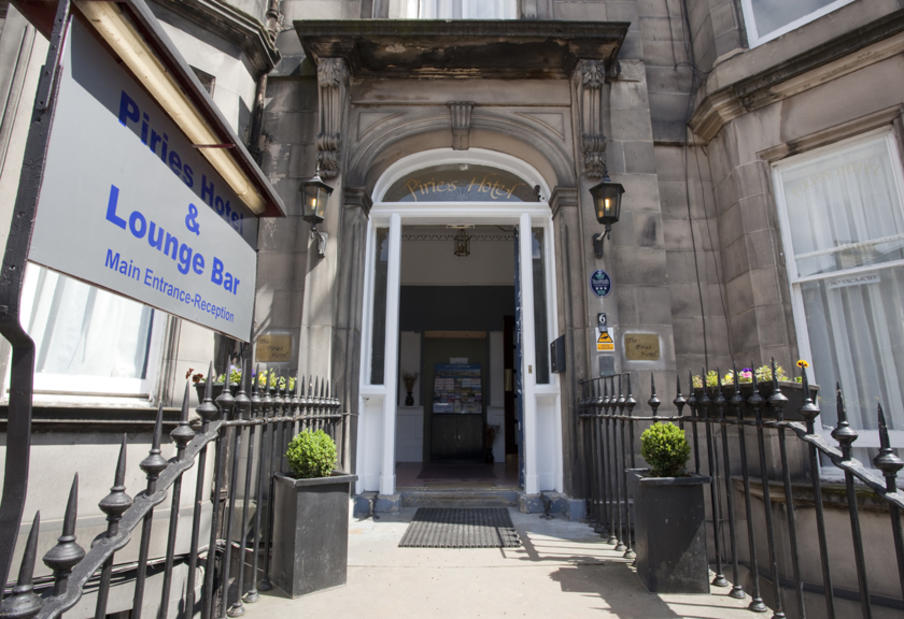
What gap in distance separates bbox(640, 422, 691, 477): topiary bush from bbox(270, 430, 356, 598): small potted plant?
2.03m

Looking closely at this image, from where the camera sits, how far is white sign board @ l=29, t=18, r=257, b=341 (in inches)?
54.1

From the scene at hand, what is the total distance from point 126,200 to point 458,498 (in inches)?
182

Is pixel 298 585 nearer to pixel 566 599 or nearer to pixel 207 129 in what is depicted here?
pixel 566 599

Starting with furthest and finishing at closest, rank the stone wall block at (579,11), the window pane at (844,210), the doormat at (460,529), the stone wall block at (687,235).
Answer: the stone wall block at (579,11), the stone wall block at (687,235), the window pane at (844,210), the doormat at (460,529)

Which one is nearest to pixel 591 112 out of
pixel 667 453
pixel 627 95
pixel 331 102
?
pixel 627 95

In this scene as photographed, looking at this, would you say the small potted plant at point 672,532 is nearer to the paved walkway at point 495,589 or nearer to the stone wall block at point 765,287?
the paved walkway at point 495,589

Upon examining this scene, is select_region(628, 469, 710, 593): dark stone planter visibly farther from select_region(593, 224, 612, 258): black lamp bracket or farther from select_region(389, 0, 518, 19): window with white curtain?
select_region(389, 0, 518, 19): window with white curtain

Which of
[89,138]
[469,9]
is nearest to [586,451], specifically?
[89,138]

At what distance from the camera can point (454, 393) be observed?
10336 mm

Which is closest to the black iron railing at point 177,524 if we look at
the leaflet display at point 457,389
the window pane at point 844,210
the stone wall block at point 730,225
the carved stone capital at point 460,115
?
the carved stone capital at point 460,115

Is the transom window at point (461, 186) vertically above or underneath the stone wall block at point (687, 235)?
above

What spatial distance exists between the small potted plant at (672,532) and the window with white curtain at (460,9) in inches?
242

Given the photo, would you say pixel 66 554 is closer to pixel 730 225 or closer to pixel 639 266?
pixel 639 266

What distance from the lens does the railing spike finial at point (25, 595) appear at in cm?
120
